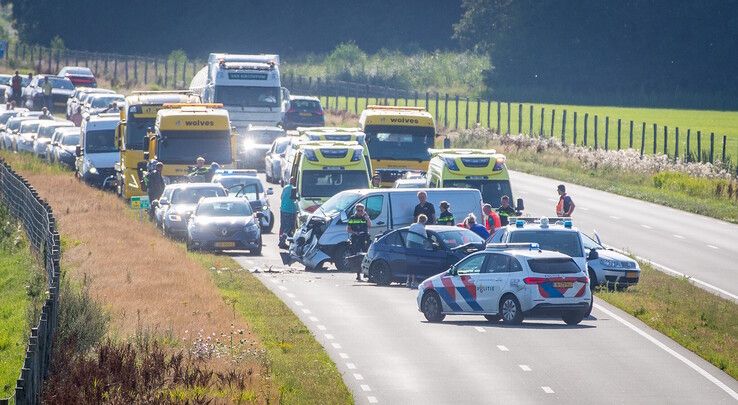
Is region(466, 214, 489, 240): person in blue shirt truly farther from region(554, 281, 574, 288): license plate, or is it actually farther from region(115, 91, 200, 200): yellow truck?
region(115, 91, 200, 200): yellow truck

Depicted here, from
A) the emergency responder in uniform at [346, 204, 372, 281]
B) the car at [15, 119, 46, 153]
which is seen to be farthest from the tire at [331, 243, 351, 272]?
the car at [15, 119, 46, 153]

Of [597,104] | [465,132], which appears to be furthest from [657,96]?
[465,132]

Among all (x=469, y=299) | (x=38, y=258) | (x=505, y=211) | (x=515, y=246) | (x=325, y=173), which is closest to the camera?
(x=469, y=299)

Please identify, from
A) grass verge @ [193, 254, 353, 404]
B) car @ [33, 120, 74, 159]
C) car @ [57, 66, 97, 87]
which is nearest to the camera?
grass verge @ [193, 254, 353, 404]

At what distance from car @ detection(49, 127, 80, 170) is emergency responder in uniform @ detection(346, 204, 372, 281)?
2382 cm

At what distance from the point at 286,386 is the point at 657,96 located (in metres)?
95.4

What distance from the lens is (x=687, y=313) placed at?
27.8m

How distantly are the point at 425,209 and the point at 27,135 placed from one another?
105ft

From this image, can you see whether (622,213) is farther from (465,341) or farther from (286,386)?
(286,386)

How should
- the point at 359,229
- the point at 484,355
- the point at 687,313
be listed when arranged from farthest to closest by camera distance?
the point at 359,229 < the point at 687,313 < the point at 484,355

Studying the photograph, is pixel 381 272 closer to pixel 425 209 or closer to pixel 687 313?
pixel 425 209

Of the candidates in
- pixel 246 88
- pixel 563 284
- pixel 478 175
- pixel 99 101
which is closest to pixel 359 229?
pixel 478 175

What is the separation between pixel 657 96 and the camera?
112m

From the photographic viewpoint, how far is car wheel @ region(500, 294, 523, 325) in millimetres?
26053
